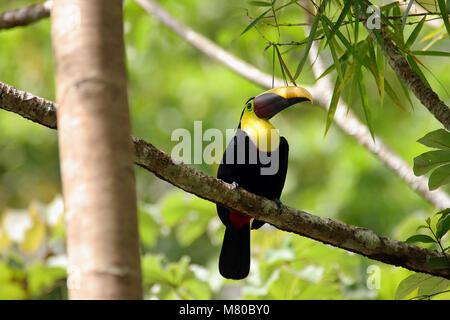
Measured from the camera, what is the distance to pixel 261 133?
3.71 m

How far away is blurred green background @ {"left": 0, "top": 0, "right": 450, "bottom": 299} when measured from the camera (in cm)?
374

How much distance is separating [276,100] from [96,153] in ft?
8.31

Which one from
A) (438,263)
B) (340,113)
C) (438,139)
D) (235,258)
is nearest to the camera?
Answer: (438,139)

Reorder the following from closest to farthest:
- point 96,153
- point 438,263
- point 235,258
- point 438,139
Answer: point 96,153 < point 438,139 < point 438,263 < point 235,258

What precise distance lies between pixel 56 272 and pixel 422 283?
84.8 inches

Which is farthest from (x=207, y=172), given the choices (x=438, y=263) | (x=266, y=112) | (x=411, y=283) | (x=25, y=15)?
(x=438, y=263)

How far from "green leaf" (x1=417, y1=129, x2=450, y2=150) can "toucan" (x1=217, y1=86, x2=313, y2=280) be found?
3.61 feet

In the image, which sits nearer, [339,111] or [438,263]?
[438,263]

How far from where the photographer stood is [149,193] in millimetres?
8977

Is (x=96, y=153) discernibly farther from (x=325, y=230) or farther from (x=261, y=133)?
(x=261, y=133)

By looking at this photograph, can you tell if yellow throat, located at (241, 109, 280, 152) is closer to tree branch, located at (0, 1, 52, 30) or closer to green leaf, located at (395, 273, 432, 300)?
green leaf, located at (395, 273, 432, 300)

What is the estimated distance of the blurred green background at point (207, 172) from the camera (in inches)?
147
